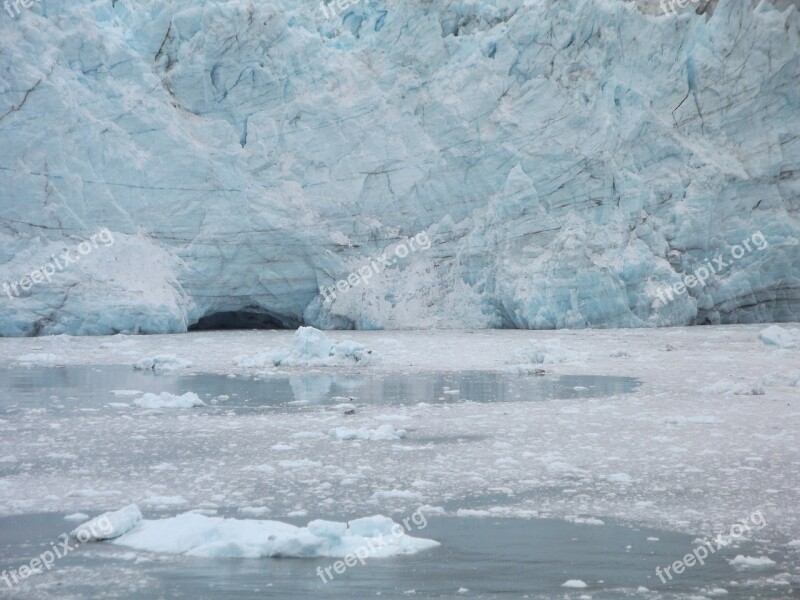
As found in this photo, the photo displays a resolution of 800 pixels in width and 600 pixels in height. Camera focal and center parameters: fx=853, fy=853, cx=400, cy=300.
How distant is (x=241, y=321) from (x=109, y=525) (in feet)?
50.0

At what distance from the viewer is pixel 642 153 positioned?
16.3 metres

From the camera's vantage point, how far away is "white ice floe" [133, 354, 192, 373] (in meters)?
8.95

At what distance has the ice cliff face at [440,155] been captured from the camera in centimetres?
1507

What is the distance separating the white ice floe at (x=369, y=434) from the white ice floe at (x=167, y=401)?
5.44 ft

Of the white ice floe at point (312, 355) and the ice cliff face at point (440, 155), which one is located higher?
the ice cliff face at point (440, 155)

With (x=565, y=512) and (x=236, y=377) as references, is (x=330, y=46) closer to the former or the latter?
(x=236, y=377)

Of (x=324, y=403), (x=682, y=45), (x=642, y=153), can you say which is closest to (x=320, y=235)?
(x=642, y=153)

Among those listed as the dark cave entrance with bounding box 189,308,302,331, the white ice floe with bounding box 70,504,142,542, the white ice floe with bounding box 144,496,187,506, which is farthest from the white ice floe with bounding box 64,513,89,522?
the dark cave entrance with bounding box 189,308,302,331

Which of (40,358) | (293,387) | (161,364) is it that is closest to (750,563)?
(293,387)

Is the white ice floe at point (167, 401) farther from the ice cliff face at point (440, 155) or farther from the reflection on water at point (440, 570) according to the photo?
the ice cliff face at point (440, 155)

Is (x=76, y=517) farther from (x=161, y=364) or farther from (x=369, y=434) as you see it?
(x=161, y=364)

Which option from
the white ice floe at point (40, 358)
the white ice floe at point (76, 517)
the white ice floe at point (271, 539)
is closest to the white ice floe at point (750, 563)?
the white ice floe at point (271, 539)

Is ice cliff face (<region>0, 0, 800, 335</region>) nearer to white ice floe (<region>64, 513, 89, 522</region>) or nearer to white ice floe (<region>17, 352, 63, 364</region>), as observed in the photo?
white ice floe (<region>17, 352, 63, 364</region>)

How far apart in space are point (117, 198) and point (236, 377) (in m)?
7.86
